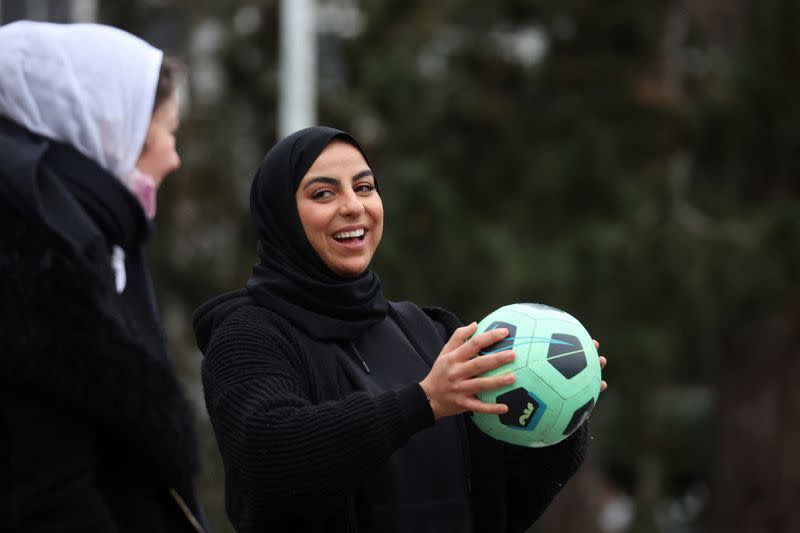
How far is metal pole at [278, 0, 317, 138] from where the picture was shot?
45.3 feet

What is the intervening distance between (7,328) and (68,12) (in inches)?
532

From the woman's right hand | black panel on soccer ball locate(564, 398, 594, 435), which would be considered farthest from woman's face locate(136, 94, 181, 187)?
black panel on soccer ball locate(564, 398, 594, 435)

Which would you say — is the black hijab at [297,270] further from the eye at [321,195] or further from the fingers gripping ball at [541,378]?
the fingers gripping ball at [541,378]

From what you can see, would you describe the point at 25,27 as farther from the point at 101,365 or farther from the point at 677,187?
the point at 677,187

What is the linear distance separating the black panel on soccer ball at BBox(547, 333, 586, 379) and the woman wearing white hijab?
862 mm

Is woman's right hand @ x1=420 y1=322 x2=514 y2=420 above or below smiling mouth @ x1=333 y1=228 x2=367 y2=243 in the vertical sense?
below

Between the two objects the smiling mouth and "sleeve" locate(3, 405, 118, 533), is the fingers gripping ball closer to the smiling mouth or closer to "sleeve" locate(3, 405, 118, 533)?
the smiling mouth

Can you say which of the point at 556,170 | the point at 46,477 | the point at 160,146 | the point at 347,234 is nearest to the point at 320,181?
the point at 347,234

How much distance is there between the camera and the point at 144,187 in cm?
317

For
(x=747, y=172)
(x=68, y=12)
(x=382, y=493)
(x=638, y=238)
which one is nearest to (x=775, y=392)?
(x=747, y=172)

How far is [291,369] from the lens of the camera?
3.20 metres

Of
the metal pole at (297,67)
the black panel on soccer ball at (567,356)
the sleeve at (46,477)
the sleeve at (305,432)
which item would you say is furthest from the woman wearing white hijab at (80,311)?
the metal pole at (297,67)

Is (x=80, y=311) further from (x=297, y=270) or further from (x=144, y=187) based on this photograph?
(x=297, y=270)

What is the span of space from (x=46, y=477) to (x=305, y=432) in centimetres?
64
